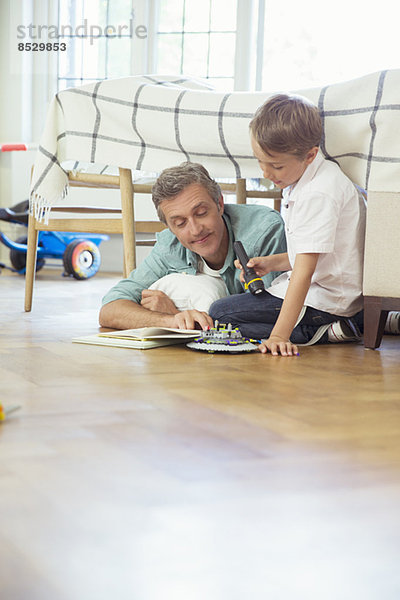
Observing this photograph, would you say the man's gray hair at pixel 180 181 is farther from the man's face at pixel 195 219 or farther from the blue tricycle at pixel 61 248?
the blue tricycle at pixel 61 248

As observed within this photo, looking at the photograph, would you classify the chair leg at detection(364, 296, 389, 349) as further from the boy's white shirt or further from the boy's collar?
the boy's collar

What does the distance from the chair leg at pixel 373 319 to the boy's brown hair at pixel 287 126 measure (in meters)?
0.37

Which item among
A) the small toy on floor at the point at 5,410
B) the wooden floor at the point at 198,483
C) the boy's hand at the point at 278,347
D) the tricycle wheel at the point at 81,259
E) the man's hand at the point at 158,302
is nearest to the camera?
the wooden floor at the point at 198,483

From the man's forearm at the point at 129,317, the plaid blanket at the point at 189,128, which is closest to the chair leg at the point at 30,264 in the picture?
the plaid blanket at the point at 189,128

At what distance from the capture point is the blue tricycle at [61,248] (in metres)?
4.03

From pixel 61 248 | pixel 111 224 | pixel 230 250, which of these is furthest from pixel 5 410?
pixel 61 248

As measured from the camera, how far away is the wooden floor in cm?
51

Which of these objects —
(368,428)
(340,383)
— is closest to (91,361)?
(340,383)

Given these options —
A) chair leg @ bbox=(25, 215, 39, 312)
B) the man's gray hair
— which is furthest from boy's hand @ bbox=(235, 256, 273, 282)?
chair leg @ bbox=(25, 215, 39, 312)

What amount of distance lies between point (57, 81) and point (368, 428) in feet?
14.5

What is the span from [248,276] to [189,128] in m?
0.45

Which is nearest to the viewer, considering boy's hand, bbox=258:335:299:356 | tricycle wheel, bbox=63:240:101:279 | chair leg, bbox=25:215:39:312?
boy's hand, bbox=258:335:299:356

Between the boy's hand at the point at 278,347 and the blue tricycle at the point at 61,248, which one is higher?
the boy's hand at the point at 278,347

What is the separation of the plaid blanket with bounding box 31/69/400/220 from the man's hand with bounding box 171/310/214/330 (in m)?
0.44
